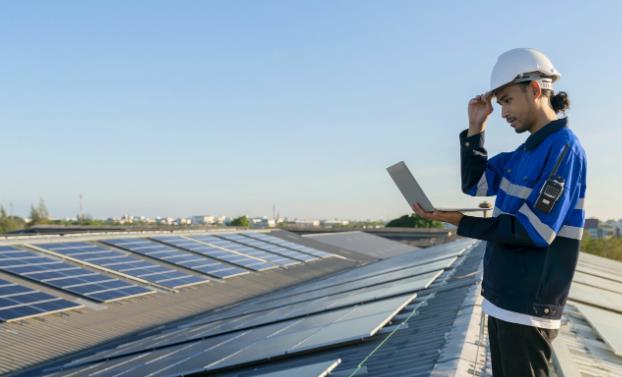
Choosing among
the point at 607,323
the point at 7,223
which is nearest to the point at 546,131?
the point at 607,323

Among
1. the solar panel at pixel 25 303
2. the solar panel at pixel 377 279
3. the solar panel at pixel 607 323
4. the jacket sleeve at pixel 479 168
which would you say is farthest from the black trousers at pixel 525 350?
the solar panel at pixel 25 303

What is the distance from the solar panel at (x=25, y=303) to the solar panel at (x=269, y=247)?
1520 cm

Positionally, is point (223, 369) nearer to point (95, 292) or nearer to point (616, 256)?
point (95, 292)

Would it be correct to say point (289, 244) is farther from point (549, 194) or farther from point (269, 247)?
point (549, 194)

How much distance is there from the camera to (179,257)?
23516 millimetres

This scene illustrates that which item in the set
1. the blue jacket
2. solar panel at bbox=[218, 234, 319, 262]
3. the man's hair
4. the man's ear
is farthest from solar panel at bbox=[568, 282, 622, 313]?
solar panel at bbox=[218, 234, 319, 262]

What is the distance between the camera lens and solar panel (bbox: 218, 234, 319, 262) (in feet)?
96.6

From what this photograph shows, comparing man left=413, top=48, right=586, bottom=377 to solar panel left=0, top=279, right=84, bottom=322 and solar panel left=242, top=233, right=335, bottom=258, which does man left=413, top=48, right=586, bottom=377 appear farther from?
solar panel left=242, top=233, right=335, bottom=258

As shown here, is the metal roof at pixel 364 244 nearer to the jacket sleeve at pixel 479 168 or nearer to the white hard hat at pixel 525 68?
the jacket sleeve at pixel 479 168

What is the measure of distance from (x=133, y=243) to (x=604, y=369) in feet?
72.7

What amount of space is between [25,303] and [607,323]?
500 inches

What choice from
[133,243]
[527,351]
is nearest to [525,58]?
[527,351]

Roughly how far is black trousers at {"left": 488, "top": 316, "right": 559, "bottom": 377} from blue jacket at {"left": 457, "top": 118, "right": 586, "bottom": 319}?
0.09m

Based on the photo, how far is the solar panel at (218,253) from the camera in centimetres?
2473
